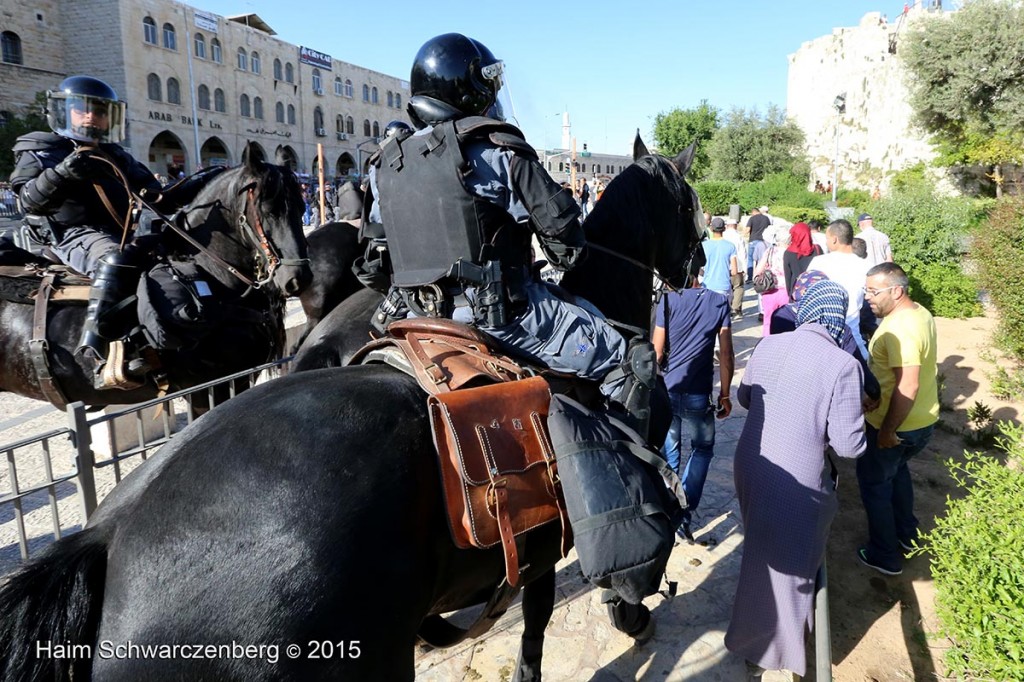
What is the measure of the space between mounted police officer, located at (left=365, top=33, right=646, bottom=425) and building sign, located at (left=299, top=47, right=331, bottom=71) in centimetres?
6203

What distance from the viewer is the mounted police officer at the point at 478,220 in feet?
8.34

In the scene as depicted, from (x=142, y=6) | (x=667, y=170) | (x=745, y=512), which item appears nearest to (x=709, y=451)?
(x=745, y=512)

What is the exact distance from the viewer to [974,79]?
26.7 meters

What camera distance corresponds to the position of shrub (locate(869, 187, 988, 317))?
12.0m

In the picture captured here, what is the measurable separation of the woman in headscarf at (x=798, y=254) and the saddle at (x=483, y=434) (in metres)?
6.64

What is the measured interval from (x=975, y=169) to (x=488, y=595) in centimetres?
3955

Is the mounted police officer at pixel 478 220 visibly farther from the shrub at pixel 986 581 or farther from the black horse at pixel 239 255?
the black horse at pixel 239 255

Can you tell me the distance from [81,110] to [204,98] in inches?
2001

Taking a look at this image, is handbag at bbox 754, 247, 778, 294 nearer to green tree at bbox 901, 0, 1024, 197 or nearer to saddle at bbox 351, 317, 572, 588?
saddle at bbox 351, 317, 572, 588

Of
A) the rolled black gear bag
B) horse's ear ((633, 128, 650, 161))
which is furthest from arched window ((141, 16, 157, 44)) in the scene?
the rolled black gear bag

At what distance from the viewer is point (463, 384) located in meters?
2.26

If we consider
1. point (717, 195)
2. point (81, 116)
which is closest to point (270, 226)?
point (81, 116)

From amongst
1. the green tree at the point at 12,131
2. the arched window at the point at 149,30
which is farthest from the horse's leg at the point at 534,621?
the arched window at the point at 149,30

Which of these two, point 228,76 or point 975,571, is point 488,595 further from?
point 228,76
